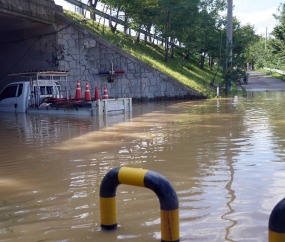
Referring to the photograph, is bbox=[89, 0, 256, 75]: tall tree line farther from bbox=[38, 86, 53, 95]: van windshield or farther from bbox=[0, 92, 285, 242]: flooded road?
bbox=[0, 92, 285, 242]: flooded road

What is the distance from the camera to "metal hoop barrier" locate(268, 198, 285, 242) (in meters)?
1.89

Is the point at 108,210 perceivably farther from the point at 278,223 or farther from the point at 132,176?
the point at 278,223

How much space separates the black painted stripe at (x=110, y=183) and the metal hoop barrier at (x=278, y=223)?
1.15 m

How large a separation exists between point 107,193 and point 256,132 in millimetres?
6025

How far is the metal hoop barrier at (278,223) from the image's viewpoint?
189 cm

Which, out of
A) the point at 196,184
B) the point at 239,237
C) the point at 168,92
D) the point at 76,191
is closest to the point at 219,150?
the point at 196,184

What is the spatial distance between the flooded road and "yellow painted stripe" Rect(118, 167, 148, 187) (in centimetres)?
61

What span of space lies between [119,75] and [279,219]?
21905 mm

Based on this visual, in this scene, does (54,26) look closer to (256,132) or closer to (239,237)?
(256,132)

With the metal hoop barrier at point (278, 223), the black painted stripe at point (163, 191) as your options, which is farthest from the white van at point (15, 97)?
the metal hoop barrier at point (278, 223)

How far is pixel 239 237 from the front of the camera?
269 centimetres

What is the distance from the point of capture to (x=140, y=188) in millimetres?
4016

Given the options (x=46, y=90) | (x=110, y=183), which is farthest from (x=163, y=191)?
(x=46, y=90)

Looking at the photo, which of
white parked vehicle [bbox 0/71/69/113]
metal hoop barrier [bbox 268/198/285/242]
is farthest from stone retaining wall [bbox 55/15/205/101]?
metal hoop barrier [bbox 268/198/285/242]
